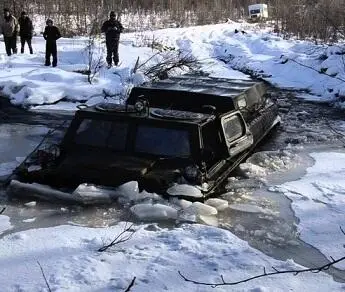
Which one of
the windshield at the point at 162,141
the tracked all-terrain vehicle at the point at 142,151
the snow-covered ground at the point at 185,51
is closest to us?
the tracked all-terrain vehicle at the point at 142,151

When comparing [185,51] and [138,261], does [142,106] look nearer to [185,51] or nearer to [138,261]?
[138,261]

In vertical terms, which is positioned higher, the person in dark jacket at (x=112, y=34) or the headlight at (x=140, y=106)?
the person in dark jacket at (x=112, y=34)

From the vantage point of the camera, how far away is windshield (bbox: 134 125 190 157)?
7.20 meters

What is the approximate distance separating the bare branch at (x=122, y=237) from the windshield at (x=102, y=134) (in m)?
1.51

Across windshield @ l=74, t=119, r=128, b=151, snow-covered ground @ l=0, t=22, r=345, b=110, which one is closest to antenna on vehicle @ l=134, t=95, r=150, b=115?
windshield @ l=74, t=119, r=128, b=151

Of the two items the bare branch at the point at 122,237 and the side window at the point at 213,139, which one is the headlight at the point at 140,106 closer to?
the side window at the point at 213,139

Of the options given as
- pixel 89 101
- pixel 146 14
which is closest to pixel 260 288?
pixel 89 101

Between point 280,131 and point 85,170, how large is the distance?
6.05m

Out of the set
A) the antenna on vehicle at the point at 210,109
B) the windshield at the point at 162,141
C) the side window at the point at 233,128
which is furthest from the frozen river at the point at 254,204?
the antenna on vehicle at the point at 210,109

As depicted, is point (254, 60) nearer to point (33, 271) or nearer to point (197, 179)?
point (197, 179)

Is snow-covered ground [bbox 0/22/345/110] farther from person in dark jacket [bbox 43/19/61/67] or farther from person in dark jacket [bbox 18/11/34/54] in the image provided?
person in dark jacket [bbox 18/11/34/54]

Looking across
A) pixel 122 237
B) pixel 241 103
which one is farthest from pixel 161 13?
pixel 122 237

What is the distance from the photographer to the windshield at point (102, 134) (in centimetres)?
735

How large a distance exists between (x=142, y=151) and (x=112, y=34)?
1072 cm
